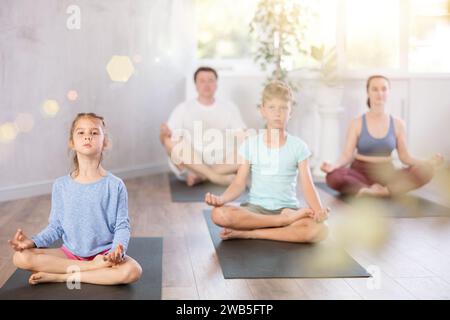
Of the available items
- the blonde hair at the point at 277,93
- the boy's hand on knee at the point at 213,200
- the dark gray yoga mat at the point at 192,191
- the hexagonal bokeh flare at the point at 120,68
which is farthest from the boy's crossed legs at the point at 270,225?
the hexagonal bokeh flare at the point at 120,68

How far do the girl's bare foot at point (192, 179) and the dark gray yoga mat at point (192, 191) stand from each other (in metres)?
0.03

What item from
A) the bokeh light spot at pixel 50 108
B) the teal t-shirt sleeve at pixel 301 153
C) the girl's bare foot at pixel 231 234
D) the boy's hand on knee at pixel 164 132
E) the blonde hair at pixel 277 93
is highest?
the blonde hair at pixel 277 93

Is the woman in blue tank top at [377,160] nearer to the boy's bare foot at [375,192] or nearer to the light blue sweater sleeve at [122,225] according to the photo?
the boy's bare foot at [375,192]

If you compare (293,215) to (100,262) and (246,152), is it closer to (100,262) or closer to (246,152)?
(246,152)

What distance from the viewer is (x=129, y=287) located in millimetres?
2463

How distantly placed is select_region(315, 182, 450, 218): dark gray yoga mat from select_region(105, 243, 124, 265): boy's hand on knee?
74.9 inches

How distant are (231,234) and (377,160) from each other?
168 cm

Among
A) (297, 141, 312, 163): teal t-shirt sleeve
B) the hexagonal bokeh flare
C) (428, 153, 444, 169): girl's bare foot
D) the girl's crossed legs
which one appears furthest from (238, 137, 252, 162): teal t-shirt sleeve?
the hexagonal bokeh flare

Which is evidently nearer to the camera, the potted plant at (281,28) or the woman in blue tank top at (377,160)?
the woman in blue tank top at (377,160)

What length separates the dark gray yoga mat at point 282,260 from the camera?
2666mm

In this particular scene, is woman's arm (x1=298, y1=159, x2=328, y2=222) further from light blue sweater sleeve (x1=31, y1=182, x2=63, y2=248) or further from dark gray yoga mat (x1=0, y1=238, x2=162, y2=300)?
light blue sweater sleeve (x1=31, y1=182, x2=63, y2=248)

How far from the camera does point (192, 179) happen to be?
Result: 493cm
